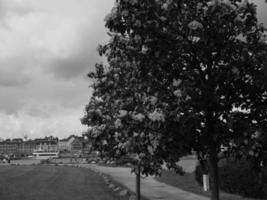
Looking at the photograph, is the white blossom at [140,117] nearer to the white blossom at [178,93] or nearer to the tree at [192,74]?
the tree at [192,74]

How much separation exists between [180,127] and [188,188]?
15.4 m

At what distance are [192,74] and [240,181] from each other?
1130cm

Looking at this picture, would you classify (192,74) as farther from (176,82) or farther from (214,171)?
Result: (214,171)

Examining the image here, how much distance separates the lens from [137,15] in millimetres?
5777

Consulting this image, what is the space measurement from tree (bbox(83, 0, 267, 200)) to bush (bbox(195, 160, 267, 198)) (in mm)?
8957

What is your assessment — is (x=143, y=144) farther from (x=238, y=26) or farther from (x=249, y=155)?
(x=238, y=26)

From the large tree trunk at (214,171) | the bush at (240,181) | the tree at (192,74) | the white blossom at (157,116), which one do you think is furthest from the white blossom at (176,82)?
the bush at (240,181)

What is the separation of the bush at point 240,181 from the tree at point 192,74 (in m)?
8.96

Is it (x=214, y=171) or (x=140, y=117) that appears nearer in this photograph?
(x=140, y=117)

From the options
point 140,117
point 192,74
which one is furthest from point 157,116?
point 192,74

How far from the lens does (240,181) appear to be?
16.4 m

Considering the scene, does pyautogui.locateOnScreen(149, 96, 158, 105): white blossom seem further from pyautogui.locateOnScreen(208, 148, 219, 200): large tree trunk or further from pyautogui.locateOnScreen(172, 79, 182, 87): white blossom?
pyautogui.locateOnScreen(208, 148, 219, 200): large tree trunk

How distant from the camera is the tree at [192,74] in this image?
5.60 m

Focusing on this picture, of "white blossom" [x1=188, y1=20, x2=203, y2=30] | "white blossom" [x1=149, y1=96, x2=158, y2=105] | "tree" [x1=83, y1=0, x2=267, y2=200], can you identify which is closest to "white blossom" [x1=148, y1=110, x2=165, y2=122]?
"tree" [x1=83, y1=0, x2=267, y2=200]
